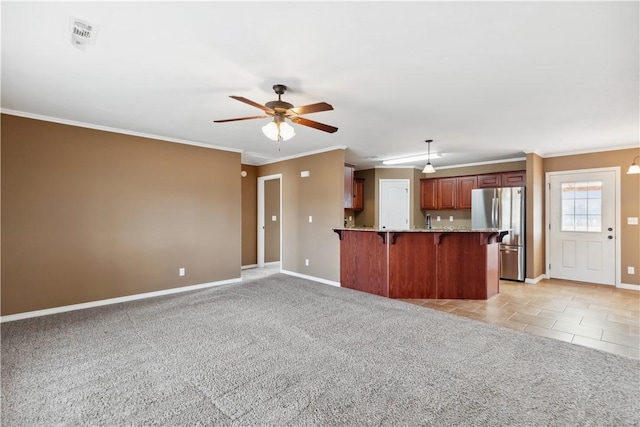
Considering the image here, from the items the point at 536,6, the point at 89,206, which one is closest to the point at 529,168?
the point at 536,6

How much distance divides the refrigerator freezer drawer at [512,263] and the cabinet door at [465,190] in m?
1.37

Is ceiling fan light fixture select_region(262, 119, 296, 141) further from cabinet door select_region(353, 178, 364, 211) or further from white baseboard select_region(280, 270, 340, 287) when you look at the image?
cabinet door select_region(353, 178, 364, 211)

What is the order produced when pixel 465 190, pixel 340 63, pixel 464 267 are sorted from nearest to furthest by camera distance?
1. pixel 340 63
2. pixel 464 267
3. pixel 465 190

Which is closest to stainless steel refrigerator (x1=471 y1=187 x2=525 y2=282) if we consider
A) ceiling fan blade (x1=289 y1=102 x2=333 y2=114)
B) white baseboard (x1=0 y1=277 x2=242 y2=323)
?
ceiling fan blade (x1=289 y1=102 x2=333 y2=114)

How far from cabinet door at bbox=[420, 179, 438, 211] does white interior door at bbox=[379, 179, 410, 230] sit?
1.53 ft

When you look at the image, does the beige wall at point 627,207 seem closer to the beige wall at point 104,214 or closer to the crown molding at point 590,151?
the crown molding at point 590,151

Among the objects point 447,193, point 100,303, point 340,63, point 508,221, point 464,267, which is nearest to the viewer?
point 340,63

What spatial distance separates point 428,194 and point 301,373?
6202 mm

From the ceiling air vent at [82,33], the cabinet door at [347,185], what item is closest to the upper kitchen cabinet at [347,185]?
the cabinet door at [347,185]

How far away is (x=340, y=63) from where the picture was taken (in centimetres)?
242

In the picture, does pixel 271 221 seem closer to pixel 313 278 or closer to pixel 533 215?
pixel 313 278

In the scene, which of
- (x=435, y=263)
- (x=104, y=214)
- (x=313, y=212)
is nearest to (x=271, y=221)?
(x=313, y=212)

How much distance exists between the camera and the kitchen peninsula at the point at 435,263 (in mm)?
4586

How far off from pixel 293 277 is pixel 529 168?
15.9 ft
